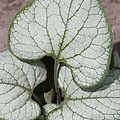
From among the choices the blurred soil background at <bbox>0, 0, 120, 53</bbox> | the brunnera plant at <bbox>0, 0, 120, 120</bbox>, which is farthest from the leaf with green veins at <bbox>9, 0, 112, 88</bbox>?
the blurred soil background at <bbox>0, 0, 120, 53</bbox>

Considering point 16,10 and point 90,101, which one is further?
point 16,10

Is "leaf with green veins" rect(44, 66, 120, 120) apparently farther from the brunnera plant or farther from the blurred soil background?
the blurred soil background

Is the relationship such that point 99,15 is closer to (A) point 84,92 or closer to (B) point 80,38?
(B) point 80,38

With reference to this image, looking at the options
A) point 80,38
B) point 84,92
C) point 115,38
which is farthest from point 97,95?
point 115,38

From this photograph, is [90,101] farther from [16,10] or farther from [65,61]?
[16,10]

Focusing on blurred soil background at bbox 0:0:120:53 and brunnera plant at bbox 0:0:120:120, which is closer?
brunnera plant at bbox 0:0:120:120

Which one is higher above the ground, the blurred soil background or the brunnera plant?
the blurred soil background

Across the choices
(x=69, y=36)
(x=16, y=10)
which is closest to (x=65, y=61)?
(x=69, y=36)
